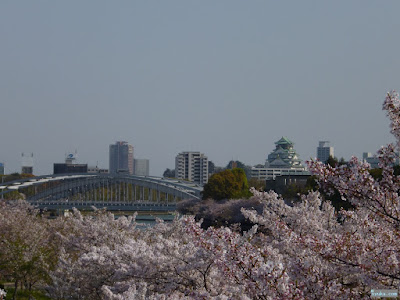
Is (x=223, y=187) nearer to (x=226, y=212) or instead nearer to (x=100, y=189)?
(x=226, y=212)

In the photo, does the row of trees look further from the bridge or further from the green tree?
the bridge

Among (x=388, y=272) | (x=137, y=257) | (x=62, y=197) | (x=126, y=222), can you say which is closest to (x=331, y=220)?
(x=137, y=257)

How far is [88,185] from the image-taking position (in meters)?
107

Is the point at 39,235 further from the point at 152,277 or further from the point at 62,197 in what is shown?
the point at 62,197

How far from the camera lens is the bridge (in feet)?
318

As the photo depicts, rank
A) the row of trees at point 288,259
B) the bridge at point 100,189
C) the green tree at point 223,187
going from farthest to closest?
the bridge at point 100,189 < the green tree at point 223,187 < the row of trees at point 288,259

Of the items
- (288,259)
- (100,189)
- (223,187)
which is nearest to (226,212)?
(223,187)

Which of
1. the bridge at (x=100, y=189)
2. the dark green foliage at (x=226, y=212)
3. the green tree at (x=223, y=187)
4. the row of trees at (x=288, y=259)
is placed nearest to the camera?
the row of trees at (x=288, y=259)

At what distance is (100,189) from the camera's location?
110 metres

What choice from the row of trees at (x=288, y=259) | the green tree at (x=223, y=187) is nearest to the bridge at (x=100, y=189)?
the green tree at (x=223, y=187)

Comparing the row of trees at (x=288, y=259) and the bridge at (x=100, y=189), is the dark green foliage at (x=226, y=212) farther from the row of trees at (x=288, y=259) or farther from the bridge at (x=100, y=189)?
the bridge at (x=100, y=189)

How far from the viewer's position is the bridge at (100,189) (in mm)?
96875

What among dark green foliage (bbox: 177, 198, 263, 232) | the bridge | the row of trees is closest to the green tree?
dark green foliage (bbox: 177, 198, 263, 232)

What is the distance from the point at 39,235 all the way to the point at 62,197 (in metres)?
78.6
